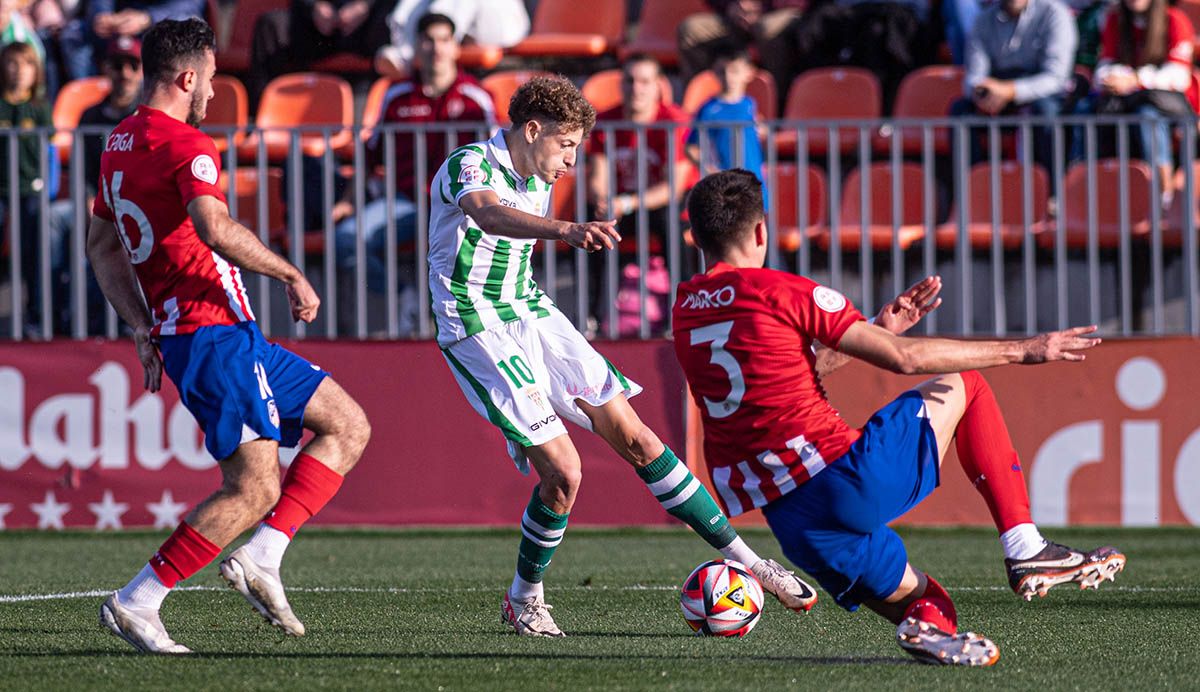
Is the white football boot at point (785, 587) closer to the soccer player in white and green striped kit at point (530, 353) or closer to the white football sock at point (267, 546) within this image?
the soccer player in white and green striped kit at point (530, 353)

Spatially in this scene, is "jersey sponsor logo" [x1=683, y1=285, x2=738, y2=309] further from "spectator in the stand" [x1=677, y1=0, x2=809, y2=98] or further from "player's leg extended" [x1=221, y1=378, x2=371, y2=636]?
"spectator in the stand" [x1=677, y1=0, x2=809, y2=98]

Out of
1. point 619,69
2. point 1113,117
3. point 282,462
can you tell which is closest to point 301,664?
point 282,462

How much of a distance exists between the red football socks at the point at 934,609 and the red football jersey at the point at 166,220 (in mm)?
2354

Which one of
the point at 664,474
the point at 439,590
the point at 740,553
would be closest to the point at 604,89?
the point at 439,590

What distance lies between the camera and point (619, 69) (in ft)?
50.2

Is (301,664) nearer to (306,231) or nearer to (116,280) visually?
(116,280)

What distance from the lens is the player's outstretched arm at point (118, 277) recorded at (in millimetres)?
5852

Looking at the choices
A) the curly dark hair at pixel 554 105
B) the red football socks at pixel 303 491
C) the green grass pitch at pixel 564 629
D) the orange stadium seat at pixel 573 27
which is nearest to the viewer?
the green grass pitch at pixel 564 629

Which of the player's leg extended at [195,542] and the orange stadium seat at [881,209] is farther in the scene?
the orange stadium seat at [881,209]

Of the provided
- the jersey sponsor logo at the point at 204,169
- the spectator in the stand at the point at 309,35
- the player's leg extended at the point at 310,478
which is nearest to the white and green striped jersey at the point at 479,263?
the player's leg extended at the point at 310,478

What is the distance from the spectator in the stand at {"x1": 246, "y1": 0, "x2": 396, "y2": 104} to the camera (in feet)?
49.9

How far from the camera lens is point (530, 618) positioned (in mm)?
6141

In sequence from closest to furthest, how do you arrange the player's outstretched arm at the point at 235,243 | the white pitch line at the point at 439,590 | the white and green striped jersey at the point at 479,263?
the player's outstretched arm at the point at 235,243
the white and green striped jersey at the point at 479,263
the white pitch line at the point at 439,590

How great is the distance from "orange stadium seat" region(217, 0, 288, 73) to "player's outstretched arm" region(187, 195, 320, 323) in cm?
1066
